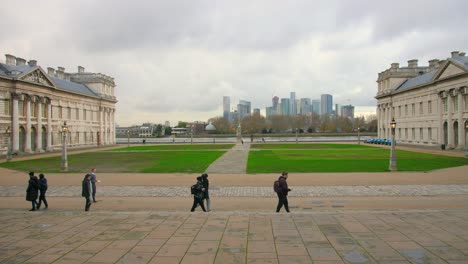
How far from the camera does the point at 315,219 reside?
40.3 feet

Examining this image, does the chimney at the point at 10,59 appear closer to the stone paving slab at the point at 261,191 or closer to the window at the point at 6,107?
the window at the point at 6,107

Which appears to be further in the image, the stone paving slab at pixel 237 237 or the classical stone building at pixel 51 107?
the classical stone building at pixel 51 107

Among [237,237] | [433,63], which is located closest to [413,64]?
[433,63]

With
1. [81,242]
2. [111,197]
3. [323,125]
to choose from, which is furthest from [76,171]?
[323,125]

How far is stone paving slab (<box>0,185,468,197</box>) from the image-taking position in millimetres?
19578

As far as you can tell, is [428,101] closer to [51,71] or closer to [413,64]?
[413,64]

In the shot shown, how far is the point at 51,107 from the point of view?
6644cm

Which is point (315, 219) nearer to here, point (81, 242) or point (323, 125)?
point (81, 242)

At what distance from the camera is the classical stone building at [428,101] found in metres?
56.7

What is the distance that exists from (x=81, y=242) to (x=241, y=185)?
44.0 feet

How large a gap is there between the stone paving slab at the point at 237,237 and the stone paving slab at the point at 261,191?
20.6 feet

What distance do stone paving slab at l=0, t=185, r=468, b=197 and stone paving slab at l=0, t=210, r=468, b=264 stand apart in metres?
6.28

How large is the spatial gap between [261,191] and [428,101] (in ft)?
201

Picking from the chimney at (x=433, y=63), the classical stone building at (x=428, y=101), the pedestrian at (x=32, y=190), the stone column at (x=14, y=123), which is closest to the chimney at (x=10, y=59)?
the stone column at (x=14, y=123)
